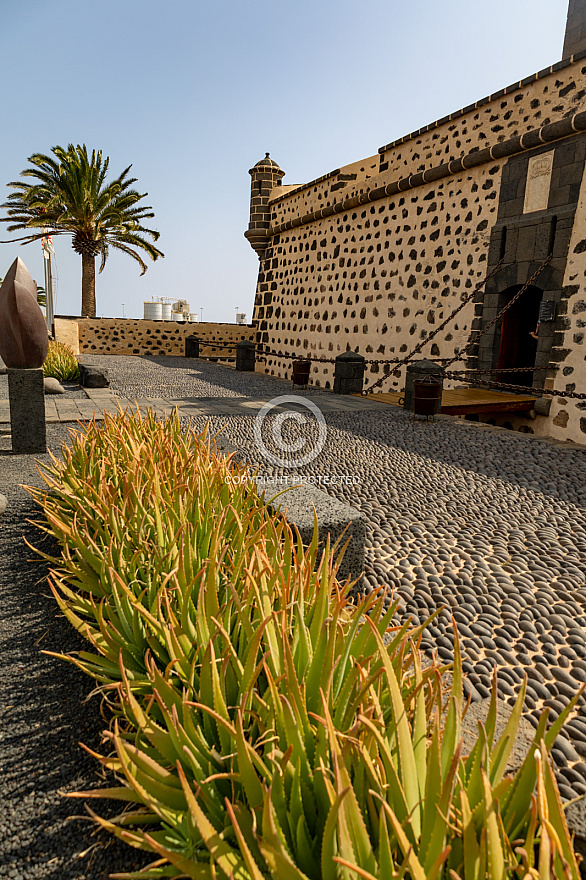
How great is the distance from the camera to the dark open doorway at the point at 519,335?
7906mm

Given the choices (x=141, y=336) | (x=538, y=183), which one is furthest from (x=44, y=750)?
(x=141, y=336)

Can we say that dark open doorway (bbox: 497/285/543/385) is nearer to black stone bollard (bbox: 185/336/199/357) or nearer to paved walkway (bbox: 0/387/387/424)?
paved walkway (bbox: 0/387/387/424)

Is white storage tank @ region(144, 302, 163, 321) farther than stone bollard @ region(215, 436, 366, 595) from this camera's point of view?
Yes

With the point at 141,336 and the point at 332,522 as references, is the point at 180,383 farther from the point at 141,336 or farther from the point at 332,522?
the point at 141,336

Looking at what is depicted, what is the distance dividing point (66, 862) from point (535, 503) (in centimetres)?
354

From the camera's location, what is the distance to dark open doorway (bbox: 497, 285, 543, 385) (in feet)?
25.9

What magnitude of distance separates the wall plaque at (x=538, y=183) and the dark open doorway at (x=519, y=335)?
1068 mm

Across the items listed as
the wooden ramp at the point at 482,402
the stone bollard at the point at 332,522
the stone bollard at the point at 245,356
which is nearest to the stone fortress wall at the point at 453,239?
the wooden ramp at the point at 482,402

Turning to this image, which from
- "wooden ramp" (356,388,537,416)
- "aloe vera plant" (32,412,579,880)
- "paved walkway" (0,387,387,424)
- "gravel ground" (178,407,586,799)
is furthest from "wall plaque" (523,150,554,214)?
"aloe vera plant" (32,412,579,880)

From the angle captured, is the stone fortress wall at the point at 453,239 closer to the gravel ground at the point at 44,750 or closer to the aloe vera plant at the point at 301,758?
the aloe vera plant at the point at 301,758

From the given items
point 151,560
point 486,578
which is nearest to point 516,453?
point 486,578

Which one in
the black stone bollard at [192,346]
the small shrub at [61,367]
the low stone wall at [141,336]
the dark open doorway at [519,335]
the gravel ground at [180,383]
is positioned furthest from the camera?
the low stone wall at [141,336]

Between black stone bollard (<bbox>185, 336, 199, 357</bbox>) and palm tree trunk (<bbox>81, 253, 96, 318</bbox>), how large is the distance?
201 inches

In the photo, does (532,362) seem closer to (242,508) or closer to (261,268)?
(242,508)
